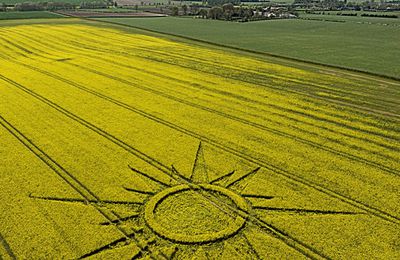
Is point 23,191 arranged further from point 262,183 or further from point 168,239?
point 262,183

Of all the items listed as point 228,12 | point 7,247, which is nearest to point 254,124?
point 7,247

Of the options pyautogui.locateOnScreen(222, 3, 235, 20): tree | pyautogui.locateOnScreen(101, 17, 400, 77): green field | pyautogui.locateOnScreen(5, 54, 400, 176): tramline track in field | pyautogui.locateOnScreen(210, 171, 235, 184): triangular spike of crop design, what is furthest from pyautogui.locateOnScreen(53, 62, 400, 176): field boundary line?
pyautogui.locateOnScreen(222, 3, 235, 20): tree

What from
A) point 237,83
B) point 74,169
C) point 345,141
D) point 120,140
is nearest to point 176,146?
point 120,140

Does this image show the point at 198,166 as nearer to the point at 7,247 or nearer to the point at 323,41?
the point at 7,247

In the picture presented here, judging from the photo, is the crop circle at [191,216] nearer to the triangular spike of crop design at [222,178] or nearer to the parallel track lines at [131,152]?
the triangular spike of crop design at [222,178]

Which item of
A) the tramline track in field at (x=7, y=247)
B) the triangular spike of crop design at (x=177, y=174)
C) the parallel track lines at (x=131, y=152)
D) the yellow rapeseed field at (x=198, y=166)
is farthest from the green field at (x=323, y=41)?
the tramline track in field at (x=7, y=247)

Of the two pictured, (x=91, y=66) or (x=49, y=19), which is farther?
(x=49, y=19)

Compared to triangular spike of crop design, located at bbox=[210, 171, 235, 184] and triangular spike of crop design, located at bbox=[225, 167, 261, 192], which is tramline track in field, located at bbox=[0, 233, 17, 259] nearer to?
triangular spike of crop design, located at bbox=[210, 171, 235, 184]
